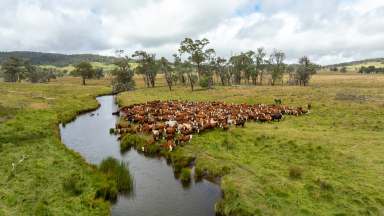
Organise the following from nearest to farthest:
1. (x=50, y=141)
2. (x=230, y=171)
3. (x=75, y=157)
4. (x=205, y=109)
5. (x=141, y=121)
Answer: (x=230, y=171) < (x=75, y=157) < (x=50, y=141) < (x=141, y=121) < (x=205, y=109)

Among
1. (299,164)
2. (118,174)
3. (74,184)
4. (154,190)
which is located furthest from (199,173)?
(74,184)

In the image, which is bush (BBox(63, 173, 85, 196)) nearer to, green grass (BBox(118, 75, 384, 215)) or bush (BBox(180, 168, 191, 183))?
bush (BBox(180, 168, 191, 183))

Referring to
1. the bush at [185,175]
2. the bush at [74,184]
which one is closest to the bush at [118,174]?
the bush at [74,184]

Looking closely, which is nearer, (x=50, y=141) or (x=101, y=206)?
(x=101, y=206)

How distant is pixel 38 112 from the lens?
1563 inches

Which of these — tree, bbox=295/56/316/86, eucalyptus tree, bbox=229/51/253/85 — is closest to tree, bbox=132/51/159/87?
eucalyptus tree, bbox=229/51/253/85

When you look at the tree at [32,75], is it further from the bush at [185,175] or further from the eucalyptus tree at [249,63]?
the bush at [185,175]

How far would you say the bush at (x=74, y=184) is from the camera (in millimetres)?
15953

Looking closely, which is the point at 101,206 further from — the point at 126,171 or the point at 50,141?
the point at 50,141

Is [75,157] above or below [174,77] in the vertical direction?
below

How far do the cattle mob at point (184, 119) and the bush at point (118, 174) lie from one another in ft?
17.5

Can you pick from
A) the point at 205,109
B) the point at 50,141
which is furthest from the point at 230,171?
the point at 205,109

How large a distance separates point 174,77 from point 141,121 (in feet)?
238

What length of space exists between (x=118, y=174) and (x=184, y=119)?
15.5 meters
